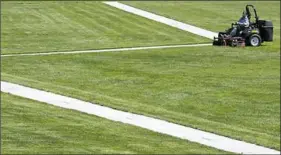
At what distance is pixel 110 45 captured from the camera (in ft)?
156

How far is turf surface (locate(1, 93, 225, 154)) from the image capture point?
2119 centimetres

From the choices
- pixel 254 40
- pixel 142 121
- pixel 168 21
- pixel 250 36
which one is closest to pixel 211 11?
pixel 168 21

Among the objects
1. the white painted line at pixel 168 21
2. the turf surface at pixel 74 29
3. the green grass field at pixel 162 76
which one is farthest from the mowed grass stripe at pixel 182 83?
the white painted line at pixel 168 21

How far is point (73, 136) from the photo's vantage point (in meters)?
22.8

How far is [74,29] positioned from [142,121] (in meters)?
30.5

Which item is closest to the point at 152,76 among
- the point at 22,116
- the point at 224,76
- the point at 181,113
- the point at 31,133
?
the point at 224,76

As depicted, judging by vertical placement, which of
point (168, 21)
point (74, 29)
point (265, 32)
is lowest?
point (168, 21)

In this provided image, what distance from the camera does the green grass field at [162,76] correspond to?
2591 centimetres

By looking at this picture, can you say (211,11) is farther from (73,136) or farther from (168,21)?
(73,136)

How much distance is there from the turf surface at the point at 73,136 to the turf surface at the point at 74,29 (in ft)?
62.5

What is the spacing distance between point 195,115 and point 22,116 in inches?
240

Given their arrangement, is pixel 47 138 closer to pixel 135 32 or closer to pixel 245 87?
pixel 245 87

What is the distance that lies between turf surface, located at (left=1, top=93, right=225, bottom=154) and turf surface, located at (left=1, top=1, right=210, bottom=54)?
750 inches

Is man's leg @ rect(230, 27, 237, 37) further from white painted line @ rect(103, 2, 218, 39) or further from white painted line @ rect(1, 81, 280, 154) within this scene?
white painted line @ rect(1, 81, 280, 154)
